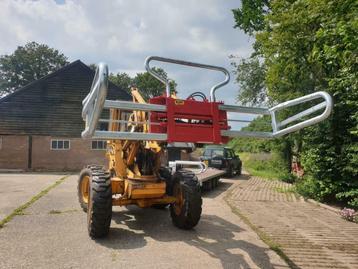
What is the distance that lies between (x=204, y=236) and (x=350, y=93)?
18.0ft

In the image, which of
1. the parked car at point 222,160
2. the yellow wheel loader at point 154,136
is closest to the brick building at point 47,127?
the parked car at point 222,160

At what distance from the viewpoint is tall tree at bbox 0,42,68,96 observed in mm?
62656

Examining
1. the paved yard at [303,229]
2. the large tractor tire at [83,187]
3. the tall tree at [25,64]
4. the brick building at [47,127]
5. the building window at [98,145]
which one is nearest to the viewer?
the paved yard at [303,229]

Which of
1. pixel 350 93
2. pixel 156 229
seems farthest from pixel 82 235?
pixel 350 93

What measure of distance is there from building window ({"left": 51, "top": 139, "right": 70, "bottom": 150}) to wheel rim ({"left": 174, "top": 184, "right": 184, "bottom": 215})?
18741mm

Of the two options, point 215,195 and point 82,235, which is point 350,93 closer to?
point 215,195

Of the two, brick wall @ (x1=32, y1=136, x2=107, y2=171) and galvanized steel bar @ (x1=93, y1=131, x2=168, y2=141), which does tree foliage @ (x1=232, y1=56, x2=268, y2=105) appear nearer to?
brick wall @ (x1=32, y1=136, x2=107, y2=171)

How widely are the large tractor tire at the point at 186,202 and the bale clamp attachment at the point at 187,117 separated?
296cm

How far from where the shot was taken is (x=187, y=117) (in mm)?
5039

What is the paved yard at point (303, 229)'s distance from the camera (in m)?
6.29

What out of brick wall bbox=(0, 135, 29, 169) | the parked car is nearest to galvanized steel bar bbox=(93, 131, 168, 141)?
the parked car

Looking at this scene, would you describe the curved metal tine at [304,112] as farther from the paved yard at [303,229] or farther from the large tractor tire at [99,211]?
the large tractor tire at [99,211]

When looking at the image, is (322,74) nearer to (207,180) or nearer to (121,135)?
(207,180)

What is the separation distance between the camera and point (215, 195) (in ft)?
45.2
